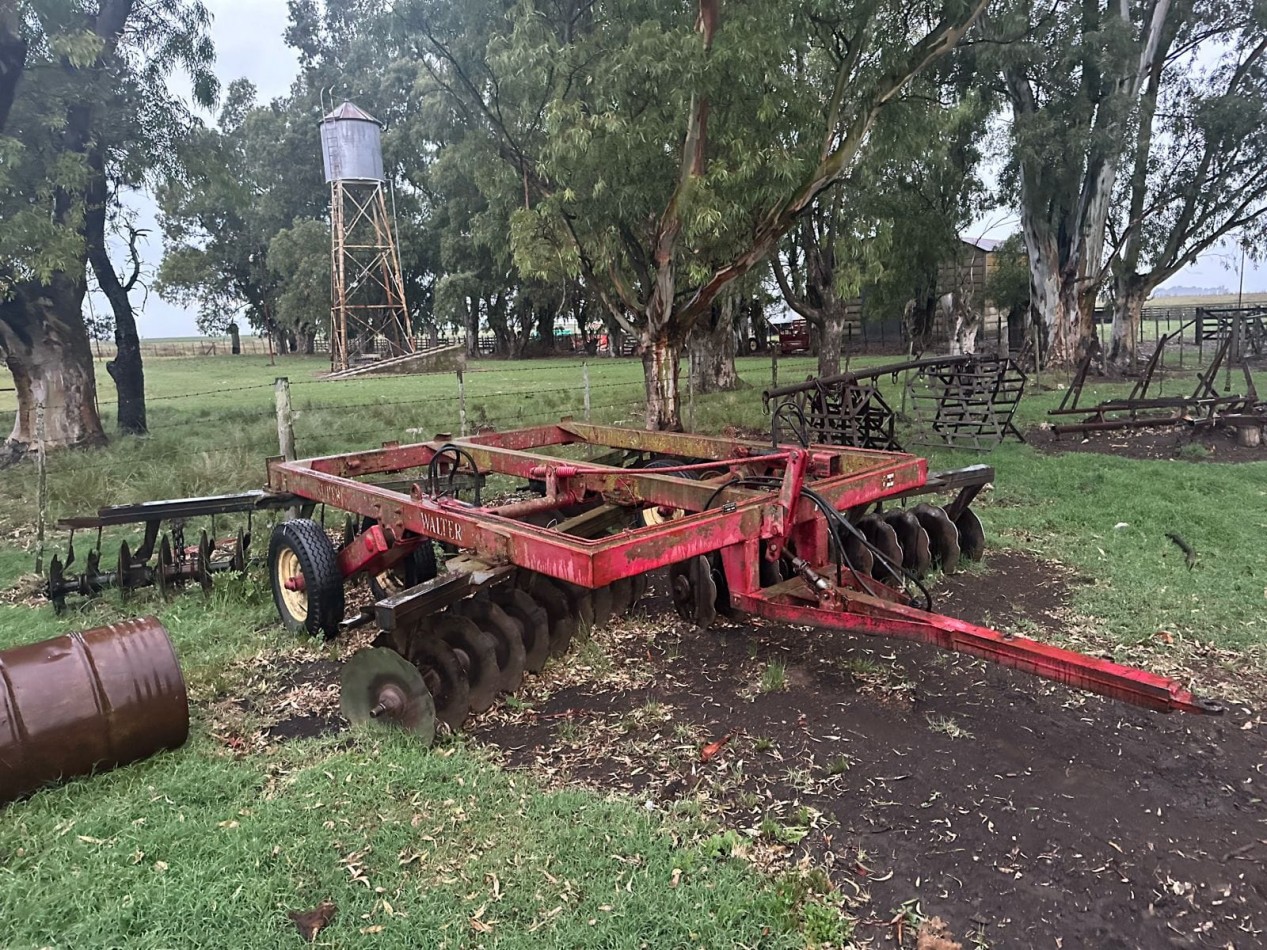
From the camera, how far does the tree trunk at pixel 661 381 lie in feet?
33.8

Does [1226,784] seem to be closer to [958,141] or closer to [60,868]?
[60,868]

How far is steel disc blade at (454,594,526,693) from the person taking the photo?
4.04 meters

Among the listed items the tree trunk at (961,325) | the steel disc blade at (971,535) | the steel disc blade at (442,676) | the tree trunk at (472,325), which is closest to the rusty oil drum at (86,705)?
the steel disc blade at (442,676)

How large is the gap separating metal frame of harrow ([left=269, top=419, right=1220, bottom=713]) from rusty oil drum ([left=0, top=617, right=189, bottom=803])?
0.98 m

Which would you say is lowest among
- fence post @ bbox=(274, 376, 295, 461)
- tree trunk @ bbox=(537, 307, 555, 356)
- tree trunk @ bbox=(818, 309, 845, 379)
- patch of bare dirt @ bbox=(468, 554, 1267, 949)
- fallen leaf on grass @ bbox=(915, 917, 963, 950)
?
fallen leaf on grass @ bbox=(915, 917, 963, 950)

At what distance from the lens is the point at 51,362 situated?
11453 millimetres

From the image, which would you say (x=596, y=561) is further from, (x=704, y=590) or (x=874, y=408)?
(x=874, y=408)

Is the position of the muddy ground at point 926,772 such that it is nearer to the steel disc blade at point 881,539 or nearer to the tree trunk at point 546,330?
the steel disc blade at point 881,539

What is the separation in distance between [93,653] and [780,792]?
281cm

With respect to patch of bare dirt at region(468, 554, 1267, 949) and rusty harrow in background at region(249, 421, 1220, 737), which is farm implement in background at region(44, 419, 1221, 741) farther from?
patch of bare dirt at region(468, 554, 1267, 949)

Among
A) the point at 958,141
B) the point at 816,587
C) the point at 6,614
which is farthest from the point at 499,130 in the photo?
the point at 958,141

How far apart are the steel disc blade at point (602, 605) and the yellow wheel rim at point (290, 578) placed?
1794 mm

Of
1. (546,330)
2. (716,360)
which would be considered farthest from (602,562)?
(546,330)

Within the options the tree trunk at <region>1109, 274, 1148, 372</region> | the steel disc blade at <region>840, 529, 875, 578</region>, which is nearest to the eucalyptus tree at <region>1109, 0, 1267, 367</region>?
the tree trunk at <region>1109, 274, 1148, 372</region>
